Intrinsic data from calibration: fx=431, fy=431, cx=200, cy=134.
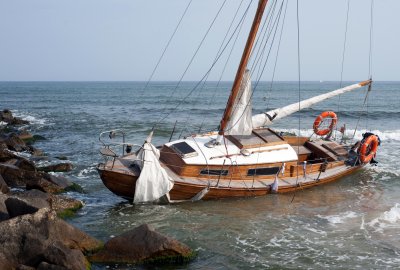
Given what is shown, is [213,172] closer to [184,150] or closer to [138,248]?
[184,150]

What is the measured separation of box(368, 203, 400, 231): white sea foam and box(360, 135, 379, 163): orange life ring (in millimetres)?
4875

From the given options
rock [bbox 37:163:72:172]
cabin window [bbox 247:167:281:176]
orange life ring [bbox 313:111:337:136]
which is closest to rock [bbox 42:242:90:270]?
cabin window [bbox 247:167:281:176]

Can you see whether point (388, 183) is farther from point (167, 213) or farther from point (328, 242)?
point (167, 213)

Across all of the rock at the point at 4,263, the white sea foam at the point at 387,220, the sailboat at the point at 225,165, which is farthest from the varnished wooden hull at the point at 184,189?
the rock at the point at 4,263

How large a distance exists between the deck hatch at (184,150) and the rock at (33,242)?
811cm

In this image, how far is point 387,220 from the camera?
1764 centimetres

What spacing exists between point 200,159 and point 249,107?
351 centimetres

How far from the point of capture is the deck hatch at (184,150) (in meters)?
19.3

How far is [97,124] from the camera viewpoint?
51156 millimetres

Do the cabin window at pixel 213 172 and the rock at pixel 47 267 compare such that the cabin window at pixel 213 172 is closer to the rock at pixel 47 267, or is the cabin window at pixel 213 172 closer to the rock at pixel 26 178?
the rock at pixel 26 178

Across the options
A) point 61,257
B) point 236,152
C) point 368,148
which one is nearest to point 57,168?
point 236,152

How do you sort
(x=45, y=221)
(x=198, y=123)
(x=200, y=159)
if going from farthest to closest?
(x=198, y=123) < (x=200, y=159) < (x=45, y=221)

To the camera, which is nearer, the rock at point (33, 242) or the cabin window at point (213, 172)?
the rock at point (33, 242)

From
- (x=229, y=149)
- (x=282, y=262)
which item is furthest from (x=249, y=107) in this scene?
(x=282, y=262)
